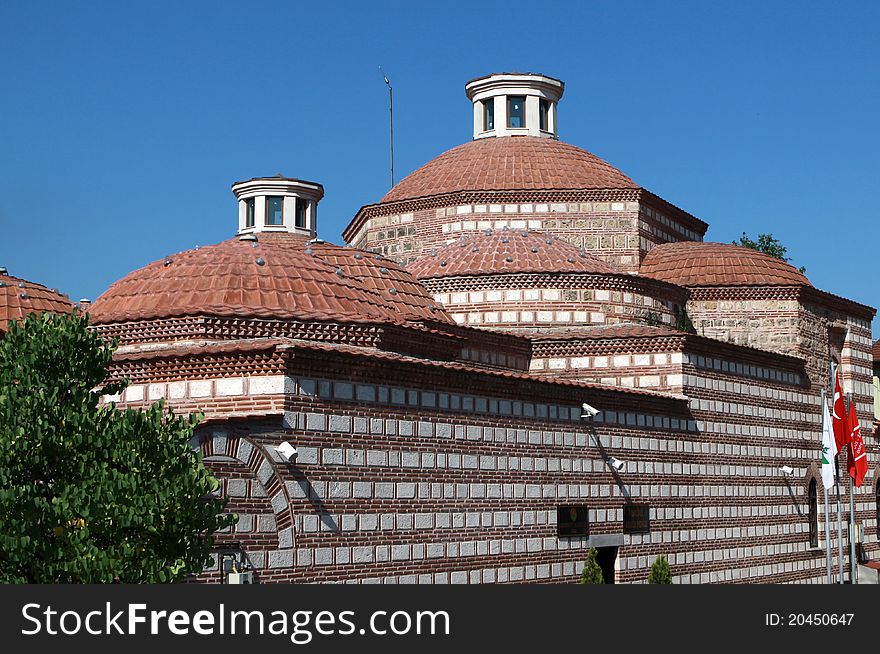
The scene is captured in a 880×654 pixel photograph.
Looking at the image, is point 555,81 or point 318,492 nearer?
point 318,492

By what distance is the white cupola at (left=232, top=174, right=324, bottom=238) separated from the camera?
1040 inches

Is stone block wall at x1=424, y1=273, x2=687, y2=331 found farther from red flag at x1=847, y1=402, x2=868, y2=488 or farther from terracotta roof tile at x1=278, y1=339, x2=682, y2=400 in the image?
red flag at x1=847, y1=402, x2=868, y2=488

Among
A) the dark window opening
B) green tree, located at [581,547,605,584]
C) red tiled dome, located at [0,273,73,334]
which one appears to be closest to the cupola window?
red tiled dome, located at [0,273,73,334]

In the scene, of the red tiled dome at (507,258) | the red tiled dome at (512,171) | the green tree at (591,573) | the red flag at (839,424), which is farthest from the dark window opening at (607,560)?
the red tiled dome at (512,171)

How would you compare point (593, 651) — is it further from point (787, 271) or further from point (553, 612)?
point (787, 271)

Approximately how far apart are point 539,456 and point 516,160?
41.4 feet

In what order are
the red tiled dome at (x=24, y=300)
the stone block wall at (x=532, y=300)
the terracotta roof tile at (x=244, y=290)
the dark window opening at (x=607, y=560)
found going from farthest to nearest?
the stone block wall at (x=532, y=300), the red tiled dome at (x=24, y=300), the dark window opening at (x=607, y=560), the terracotta roof tile at (x=244, y=290)

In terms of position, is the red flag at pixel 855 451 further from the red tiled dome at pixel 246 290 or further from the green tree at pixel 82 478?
the green tree at pixel 82 478

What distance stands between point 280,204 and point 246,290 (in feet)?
33.0

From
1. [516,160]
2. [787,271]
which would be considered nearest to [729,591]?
[787,271]

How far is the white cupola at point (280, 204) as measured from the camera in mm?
26422

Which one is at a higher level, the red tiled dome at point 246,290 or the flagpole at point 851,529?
the red tiled dome at point 246,290

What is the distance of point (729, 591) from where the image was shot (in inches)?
354

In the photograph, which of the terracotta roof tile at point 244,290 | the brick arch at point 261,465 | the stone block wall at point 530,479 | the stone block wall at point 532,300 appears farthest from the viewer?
the stone block wall at point 532,300
